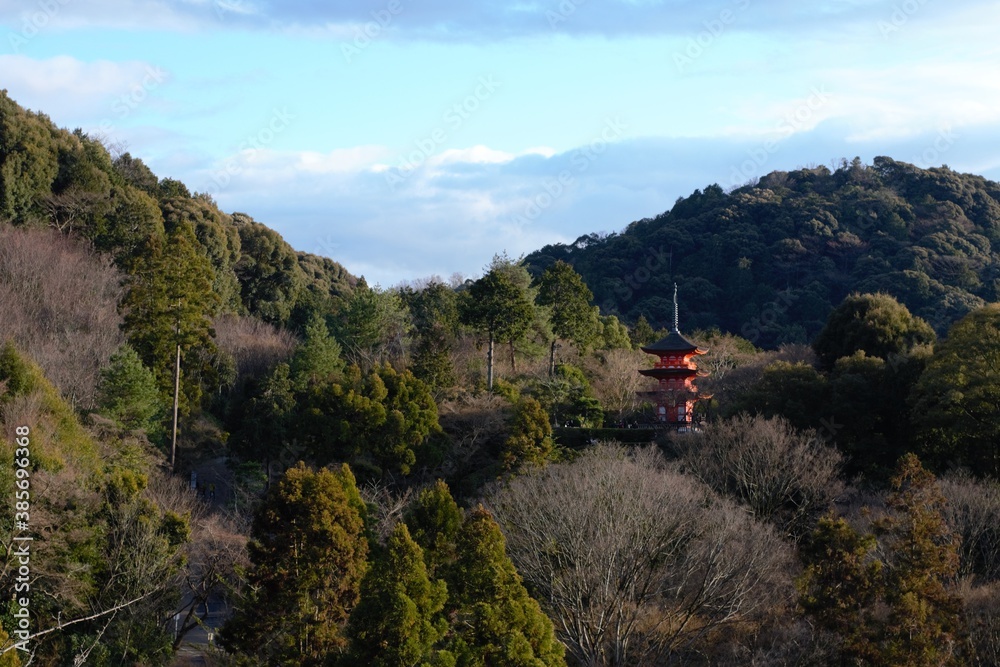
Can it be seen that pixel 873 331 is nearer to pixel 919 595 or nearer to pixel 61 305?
pixel 919 595

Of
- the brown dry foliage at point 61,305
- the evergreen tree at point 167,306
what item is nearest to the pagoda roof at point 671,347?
the evergreen tree at point 167,306

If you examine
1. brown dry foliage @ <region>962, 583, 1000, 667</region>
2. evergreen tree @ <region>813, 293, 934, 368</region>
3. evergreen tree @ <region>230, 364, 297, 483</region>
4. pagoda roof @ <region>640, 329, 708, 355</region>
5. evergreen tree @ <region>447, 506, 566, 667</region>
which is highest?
evergreen tree @ <region>813, 293, 934, 368</region>

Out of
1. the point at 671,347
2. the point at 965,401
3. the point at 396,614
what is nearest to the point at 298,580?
the point at 396,614

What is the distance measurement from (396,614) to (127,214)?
27769 millimetres

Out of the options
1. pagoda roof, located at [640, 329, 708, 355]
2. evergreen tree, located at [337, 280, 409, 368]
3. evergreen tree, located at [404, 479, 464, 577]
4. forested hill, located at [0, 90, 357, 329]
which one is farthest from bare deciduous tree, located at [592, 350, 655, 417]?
evergreen tree, located at [404, 479, 464, 577]

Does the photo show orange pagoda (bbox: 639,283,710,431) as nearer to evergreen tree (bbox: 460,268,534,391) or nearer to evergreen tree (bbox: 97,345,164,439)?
evergreen tree (bbox: 460,268,534,391)

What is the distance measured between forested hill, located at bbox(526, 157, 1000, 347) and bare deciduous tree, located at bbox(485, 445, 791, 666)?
2982 centimetres

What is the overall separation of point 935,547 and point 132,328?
67.2 ft

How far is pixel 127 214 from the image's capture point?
40.9 meters

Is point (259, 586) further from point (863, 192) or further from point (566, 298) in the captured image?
point (863, 192)

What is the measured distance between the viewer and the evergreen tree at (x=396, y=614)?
16.8 metres

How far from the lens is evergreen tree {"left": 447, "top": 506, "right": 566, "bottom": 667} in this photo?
55.7 ft

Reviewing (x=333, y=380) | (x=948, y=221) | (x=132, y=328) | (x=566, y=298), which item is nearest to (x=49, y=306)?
(x=132, y=328)

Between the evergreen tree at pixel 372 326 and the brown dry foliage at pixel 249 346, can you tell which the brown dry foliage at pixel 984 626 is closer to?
the evergreen tree at pixel 372 326
